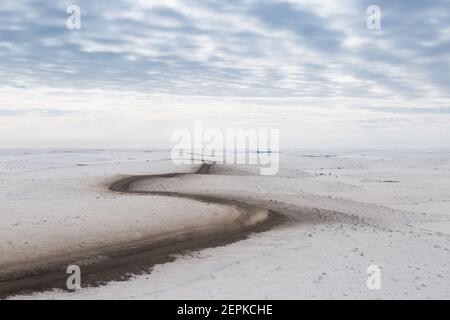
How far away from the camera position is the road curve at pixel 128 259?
13.7m

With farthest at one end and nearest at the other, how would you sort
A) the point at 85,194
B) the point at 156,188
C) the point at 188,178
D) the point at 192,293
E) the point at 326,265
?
the point at 188,178 → the point at 156,188 → the point at 85,194 → the point at 326,265 → the point at 192,293

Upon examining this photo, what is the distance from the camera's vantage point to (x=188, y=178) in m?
43.8

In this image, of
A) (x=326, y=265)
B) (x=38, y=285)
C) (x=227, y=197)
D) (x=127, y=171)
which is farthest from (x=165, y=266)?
(x=127, y=171)

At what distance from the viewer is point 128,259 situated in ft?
53.8

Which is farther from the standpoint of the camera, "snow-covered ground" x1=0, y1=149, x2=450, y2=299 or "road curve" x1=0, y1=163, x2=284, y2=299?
"snow-covered ground" x1=0, y1=149, x2=450, y2=299

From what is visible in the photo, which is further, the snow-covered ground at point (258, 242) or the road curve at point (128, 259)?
the snow-covered ground at point (258, 242)

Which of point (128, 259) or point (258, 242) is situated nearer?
point (128, 259)

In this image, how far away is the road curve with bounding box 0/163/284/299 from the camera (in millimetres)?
13719

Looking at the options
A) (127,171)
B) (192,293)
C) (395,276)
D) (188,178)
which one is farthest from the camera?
(127,171)

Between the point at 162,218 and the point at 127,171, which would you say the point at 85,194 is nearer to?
the point at 162,218

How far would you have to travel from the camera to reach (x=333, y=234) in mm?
21797
